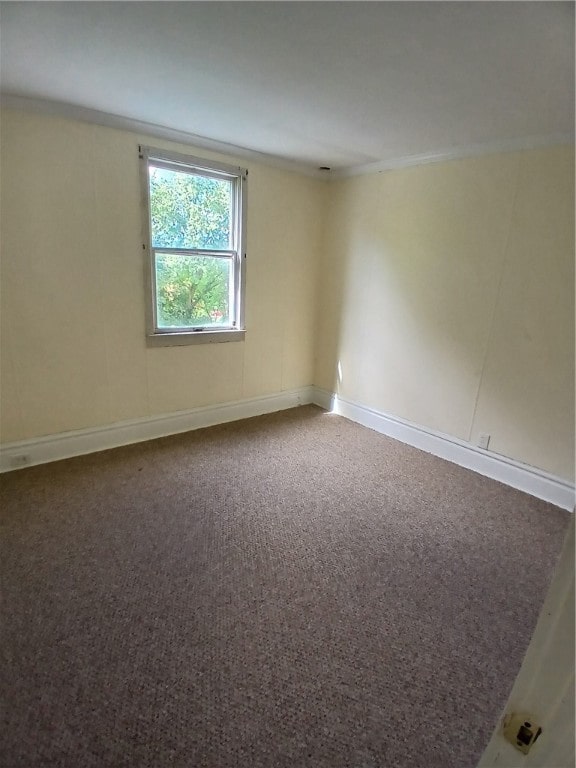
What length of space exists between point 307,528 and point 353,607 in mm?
563

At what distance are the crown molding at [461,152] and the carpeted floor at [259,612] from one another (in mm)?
2230

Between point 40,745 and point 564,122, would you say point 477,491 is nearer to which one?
point 564,122

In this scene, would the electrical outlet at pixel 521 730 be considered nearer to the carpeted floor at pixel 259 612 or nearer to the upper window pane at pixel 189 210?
the carpeted floor at pixel 259 612

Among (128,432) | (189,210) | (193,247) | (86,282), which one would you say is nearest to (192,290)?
(193,247)

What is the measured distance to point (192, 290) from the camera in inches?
127

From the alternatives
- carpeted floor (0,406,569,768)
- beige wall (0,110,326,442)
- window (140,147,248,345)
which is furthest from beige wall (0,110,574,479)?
carpeted floor (0,406,569,768)

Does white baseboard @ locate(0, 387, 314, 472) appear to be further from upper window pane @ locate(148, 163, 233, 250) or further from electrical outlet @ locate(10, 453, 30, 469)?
upper window pane @ locate(148, 163, 233, 250)

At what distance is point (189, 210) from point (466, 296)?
7.22ft

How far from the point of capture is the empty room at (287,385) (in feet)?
4.35

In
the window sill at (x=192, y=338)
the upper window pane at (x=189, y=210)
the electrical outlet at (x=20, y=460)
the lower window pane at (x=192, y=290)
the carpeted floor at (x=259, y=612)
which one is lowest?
the carpeted floor at (x=259, y=612)

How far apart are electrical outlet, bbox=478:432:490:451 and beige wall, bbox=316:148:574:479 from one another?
0.04 meters

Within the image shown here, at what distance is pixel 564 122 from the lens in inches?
86.1

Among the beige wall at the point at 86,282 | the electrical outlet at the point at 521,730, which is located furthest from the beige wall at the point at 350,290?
the electrical outlet at the point at 521,730

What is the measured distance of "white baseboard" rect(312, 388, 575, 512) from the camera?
2.63 meters
